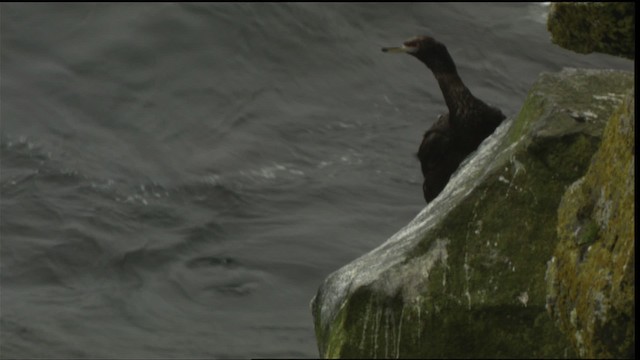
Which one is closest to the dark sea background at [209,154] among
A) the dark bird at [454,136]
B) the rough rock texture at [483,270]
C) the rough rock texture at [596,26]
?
the dark bird at [454,136]

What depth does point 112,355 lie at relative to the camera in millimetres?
8422

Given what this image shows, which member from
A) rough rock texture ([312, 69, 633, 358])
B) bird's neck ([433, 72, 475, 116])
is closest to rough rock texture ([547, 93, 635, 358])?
rough rock texture ([312, 69, 633, 358])

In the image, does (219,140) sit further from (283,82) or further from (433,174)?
(433,174)

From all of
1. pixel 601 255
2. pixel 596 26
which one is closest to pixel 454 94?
pixel 596 26

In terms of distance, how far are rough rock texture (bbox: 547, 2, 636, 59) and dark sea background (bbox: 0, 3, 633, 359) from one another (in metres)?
3.20

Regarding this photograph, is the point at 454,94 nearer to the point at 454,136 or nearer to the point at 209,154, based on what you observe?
the point at 454,136

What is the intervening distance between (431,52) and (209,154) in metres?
2.38

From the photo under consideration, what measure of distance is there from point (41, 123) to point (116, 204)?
1485 millimetres

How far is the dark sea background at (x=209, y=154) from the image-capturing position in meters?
9.27

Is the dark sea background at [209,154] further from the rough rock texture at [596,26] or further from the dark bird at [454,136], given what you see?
the rough rock texture at [596,26]

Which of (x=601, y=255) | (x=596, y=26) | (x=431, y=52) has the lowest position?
(x=431, y=52)

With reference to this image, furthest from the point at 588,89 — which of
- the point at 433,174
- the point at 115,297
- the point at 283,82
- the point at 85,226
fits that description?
the point at 283,82

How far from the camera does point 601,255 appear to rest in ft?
15.0

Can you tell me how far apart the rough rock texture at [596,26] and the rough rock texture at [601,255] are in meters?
0.80
